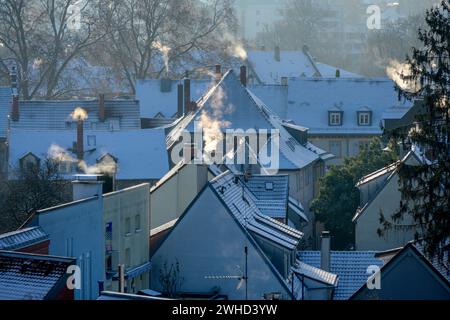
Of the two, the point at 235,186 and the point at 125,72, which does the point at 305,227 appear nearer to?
the point at 235,186

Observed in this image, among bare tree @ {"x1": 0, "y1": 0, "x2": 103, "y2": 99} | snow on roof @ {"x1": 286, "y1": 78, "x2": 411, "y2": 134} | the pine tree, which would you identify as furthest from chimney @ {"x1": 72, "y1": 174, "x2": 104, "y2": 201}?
bare tree @ {"x1": 0, "y1": 0, "x2": 103, "y2": 99}

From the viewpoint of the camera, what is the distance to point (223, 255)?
2880 cm

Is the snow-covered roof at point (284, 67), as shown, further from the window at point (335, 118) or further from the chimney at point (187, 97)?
the chimney at point (187, 97)

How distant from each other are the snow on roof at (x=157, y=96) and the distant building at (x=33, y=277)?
44.5 metres

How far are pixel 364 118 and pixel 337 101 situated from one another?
1597 mm

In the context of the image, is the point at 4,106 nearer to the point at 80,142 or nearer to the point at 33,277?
the point at 80,142

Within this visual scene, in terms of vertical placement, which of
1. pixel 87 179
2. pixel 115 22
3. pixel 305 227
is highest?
pixel 115 22

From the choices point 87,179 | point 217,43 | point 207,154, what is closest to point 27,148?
point 207,154

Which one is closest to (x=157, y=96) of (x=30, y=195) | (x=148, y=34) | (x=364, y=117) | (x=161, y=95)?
(x=161, y=95)

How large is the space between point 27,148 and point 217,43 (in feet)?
107

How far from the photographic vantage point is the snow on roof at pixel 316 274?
29.5 metres

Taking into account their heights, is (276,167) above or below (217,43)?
below

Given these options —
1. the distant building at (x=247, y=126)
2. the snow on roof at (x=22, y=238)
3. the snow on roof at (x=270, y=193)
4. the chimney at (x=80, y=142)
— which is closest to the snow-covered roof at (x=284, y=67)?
the distant building at (x=247, y=126)
